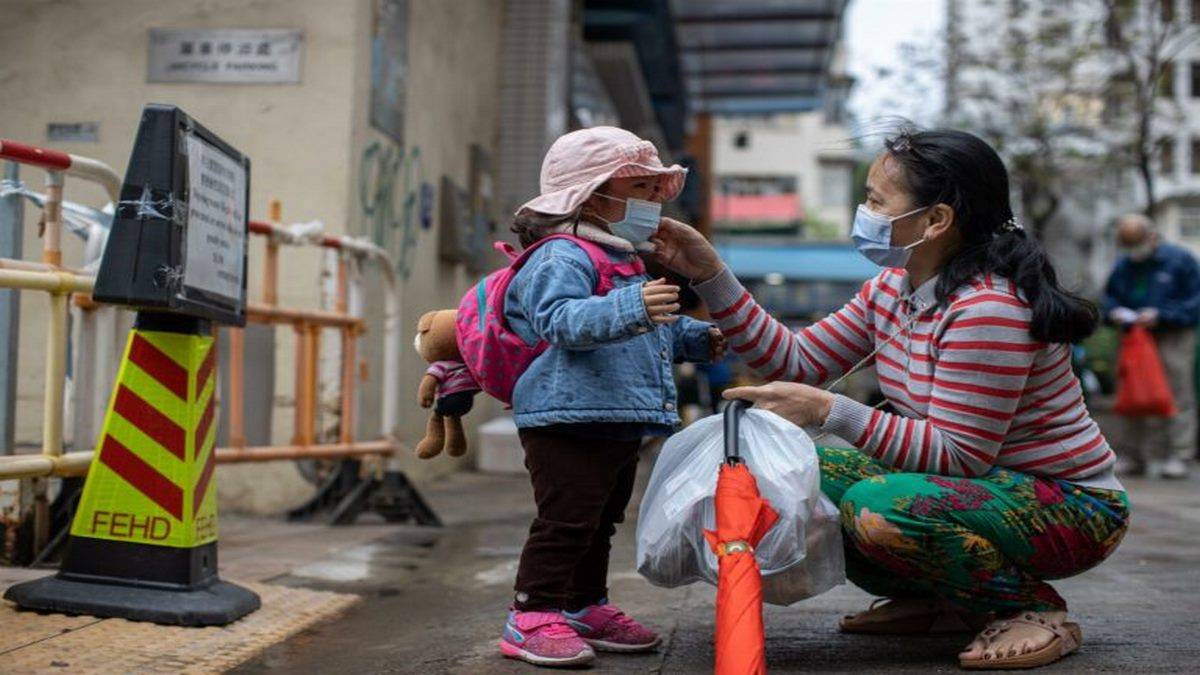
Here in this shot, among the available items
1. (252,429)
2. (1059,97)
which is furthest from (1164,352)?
(1059,97)

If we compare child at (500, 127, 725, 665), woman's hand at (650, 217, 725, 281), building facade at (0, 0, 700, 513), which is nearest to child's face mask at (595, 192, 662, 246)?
child at (500, 127, 725, 665)

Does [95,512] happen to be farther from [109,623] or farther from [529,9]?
[529,9]

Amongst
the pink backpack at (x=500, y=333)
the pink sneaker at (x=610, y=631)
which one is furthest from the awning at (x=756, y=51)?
the pink sneaker at (x=610, y=631)

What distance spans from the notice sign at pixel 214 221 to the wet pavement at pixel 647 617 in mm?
989

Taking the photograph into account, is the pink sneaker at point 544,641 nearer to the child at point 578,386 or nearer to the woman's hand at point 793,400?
the child at point 578,386

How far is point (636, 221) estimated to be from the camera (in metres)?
3.12

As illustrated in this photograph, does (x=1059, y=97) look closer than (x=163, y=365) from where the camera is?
No

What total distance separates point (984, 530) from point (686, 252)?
983mm

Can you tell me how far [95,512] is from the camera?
3492 millimetres

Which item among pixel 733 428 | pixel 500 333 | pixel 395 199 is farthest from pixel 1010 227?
pixel 395 199

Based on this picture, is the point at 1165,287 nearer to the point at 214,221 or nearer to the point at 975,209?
the point at 975,209

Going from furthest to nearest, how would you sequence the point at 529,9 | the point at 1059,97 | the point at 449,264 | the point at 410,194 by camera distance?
the point at 1059,97, the point at 529,9, the point at 449,264, the point at 410,194

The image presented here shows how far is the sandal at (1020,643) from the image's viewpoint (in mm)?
2896

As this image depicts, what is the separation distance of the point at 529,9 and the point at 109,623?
7931 mm
